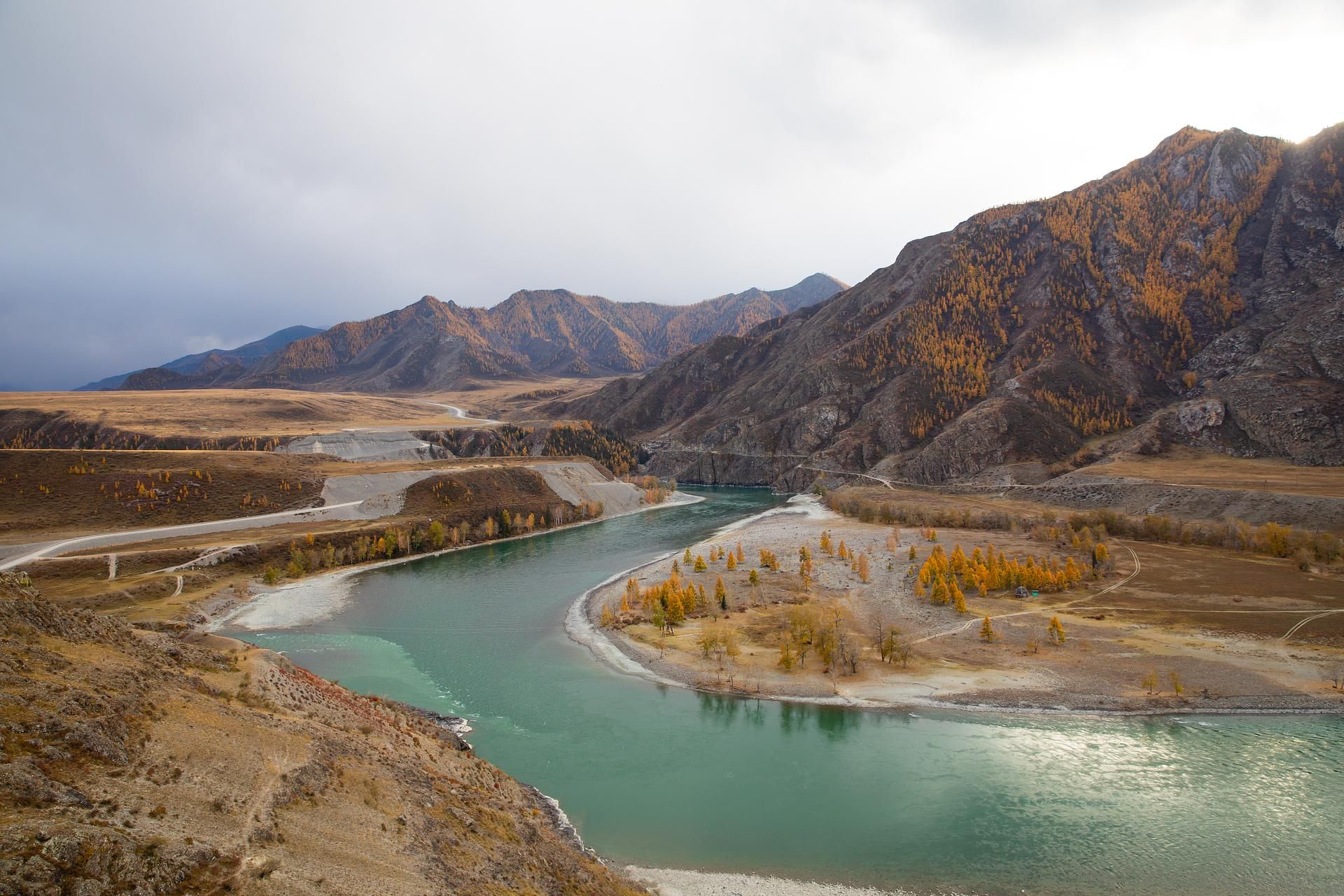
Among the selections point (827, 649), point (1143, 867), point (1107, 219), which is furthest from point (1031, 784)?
point (1107, 219)

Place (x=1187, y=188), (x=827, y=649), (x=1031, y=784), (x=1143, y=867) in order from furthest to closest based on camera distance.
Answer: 1. (x=1187, y=188)
2. (x=827, y=649)
3. (x=1031, y=784)
4. (x=1143, y=867)

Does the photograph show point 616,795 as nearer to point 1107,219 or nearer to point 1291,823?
point 1291,823

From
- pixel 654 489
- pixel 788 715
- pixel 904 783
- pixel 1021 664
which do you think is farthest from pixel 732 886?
pixel 654 489

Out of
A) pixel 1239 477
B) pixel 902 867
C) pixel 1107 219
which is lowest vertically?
pixel 902 867

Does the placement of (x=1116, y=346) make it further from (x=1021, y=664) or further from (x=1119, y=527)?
(x=1021, y=664)

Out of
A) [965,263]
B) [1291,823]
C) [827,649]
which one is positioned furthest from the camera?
[965,263]

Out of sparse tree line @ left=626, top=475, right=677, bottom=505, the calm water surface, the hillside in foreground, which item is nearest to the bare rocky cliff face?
sparse tree line @ left=626, top=475, right=677, bottom=505

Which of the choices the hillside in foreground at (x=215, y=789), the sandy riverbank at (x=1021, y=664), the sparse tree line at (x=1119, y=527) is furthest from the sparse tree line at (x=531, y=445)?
the hillside in foreground at (x=215, y=789)

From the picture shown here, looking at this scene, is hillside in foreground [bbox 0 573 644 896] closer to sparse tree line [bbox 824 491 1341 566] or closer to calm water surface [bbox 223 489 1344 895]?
calm water surface [bbox 223 489 1344 895]
